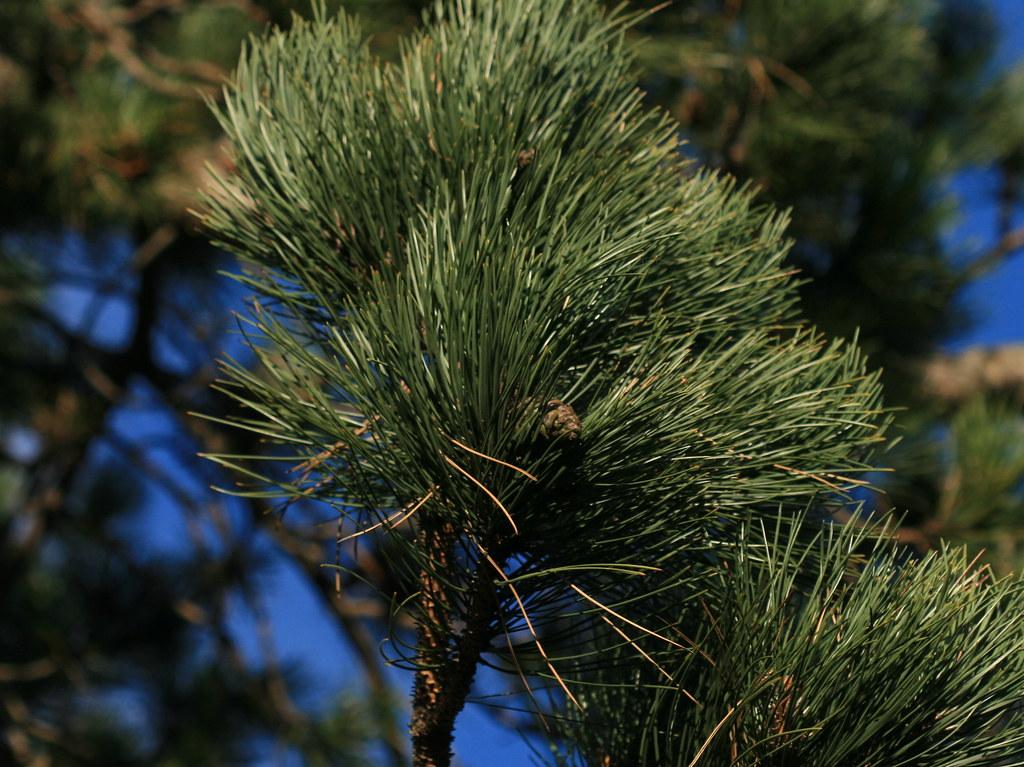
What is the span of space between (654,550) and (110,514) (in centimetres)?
204

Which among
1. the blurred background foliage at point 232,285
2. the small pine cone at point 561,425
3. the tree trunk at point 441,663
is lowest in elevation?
the tree trunk at point 441,663

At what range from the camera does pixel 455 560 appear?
0.37 meters

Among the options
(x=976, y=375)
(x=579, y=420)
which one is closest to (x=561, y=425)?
(x=579, y=420)

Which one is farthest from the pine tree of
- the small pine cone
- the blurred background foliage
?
the blurred background foliage

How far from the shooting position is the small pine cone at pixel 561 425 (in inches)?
12.8

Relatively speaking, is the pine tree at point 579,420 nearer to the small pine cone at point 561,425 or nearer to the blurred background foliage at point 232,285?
the small pine cone at point 561,425

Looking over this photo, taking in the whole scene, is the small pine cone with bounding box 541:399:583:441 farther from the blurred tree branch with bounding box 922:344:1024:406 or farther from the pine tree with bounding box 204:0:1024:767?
the blurred tree branch with bounding box 922:344:1024:406

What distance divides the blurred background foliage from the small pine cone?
472mm

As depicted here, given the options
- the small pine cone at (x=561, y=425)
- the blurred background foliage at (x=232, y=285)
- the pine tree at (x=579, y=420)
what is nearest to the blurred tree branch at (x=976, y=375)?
the blurred background foliage at (x=232, y=285)

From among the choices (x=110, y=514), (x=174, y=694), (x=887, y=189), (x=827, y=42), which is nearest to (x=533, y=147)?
(x=827, y=42)

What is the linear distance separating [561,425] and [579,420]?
1 centimetres

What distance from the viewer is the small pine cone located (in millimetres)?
324

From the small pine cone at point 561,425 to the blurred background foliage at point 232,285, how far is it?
0.47 metres

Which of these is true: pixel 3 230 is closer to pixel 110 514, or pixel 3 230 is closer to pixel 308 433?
pixel 110 514
